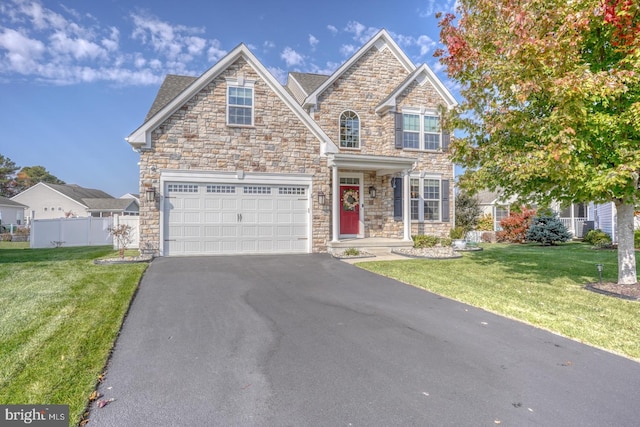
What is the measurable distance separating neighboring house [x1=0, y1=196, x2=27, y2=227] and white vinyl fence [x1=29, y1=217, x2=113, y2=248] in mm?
23490

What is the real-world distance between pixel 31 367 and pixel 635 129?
894 centimetres

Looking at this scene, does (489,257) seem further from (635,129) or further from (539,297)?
(635,129)

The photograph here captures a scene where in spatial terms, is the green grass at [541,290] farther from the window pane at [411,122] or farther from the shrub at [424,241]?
the window pane at [411,122]

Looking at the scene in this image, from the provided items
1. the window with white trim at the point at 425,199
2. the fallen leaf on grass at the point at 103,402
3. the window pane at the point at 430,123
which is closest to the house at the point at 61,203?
the window with white trim at the point at 425,199

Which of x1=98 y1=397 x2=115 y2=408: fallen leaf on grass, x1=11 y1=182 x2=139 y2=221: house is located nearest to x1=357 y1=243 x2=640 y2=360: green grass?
x1=98 y1=397 x2=115 y2=408: fallen leaf on grass

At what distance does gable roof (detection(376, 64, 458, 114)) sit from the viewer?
14711mm

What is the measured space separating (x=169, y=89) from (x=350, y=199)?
8.85 metres

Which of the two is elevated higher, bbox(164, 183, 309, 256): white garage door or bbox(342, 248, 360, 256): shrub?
bbox(164, 183, 309, 256): white garage door

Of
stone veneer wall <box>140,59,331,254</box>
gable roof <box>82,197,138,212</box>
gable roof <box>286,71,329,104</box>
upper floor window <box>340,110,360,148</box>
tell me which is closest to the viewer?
stone veneer wall <box>140,59,331,254</box>

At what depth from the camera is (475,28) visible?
7656mm

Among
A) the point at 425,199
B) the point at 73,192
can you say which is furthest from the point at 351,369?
the point at 73,192

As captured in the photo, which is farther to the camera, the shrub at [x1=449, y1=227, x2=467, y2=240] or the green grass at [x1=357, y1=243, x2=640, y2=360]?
the shrub at [x1=449, y1=227, x2=467, y2=240]

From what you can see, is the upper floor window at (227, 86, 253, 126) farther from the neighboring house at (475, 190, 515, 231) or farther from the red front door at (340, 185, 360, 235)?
the neighboring house at (475, 190, 515, 231)

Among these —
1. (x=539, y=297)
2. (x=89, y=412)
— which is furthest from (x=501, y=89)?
(x=89, y=412)
